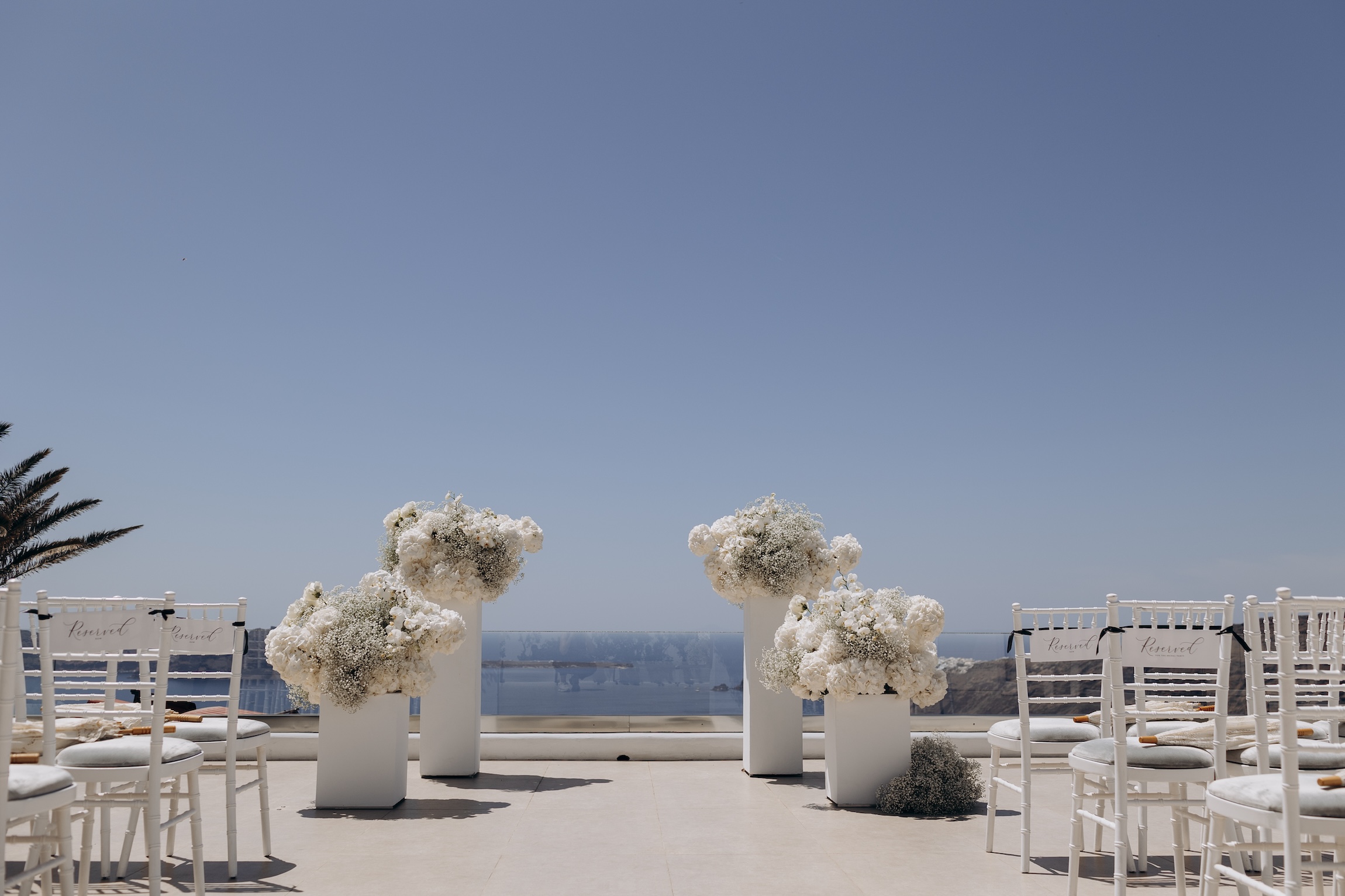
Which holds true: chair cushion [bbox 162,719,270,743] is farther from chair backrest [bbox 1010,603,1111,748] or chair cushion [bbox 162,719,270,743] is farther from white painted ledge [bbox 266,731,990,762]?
chair backrest [bbox 1010,603,1111,748]

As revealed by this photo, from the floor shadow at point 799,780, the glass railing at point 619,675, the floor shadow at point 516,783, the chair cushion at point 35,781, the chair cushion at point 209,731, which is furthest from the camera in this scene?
the glass railing at point 619,675

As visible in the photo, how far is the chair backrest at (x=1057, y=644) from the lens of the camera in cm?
402

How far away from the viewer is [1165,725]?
4906 mm

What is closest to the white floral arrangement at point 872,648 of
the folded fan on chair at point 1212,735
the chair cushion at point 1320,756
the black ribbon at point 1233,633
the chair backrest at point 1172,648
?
the folded fan on chair at point 1212,735

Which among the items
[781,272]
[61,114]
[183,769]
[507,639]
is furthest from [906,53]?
[61,114]

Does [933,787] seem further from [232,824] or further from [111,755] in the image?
[111,755]

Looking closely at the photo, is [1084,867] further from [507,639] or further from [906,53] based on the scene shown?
[906,53]

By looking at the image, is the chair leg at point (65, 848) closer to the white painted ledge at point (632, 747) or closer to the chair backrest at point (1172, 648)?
the chair backrest at point (1172, 648)

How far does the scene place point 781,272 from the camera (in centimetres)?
1073

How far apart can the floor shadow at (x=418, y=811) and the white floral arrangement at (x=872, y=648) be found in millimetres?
2354

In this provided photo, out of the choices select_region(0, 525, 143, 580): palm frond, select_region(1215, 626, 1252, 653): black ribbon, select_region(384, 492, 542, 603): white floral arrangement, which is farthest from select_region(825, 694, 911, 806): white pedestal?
select_region(0, 525, 143, 580): palm frond

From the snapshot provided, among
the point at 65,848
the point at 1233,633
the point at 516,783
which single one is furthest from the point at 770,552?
the point at 65,848

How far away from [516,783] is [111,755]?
365 centimetres

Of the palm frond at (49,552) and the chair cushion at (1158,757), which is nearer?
the chair cushion at (1158,757)
